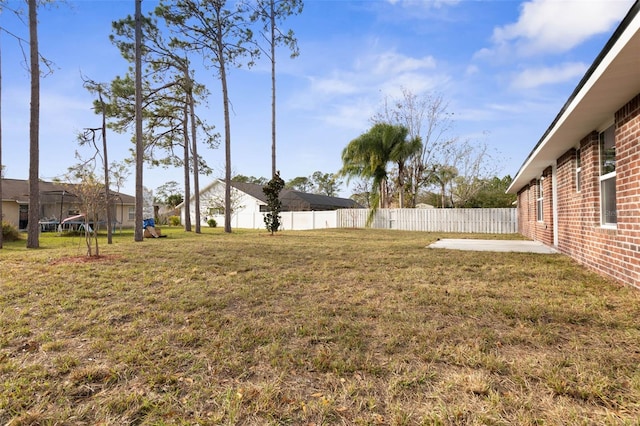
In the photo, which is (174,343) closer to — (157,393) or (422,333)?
(157,393)

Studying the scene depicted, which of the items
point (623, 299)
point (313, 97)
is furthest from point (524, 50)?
point (623, 299)

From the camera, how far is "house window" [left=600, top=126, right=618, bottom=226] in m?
4.69

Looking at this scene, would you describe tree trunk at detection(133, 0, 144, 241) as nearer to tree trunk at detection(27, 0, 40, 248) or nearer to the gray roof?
tree trunk at detection(27, 0, 40, 248)

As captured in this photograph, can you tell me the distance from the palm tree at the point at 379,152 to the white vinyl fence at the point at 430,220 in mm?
1146

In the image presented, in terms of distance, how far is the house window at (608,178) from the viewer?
15.4 feet

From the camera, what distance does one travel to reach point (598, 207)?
510 cm

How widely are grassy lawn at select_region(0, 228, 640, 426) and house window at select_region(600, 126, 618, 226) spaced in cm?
104

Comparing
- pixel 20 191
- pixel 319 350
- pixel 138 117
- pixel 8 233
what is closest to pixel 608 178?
pixel 319 350

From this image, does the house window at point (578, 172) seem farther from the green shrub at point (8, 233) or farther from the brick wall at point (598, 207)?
the green shrub at point (8, 233)

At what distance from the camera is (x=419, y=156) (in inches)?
912

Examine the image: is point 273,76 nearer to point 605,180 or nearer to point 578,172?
point 578,172

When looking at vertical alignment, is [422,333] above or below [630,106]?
below

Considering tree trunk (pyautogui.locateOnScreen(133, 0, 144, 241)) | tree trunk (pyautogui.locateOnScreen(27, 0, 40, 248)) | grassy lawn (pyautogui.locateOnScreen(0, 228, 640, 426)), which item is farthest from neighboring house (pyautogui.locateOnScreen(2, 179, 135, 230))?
grassy lawn (pyautogui.locateOnScreen(0, 228, 640, 426))

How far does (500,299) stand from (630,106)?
113 inches
